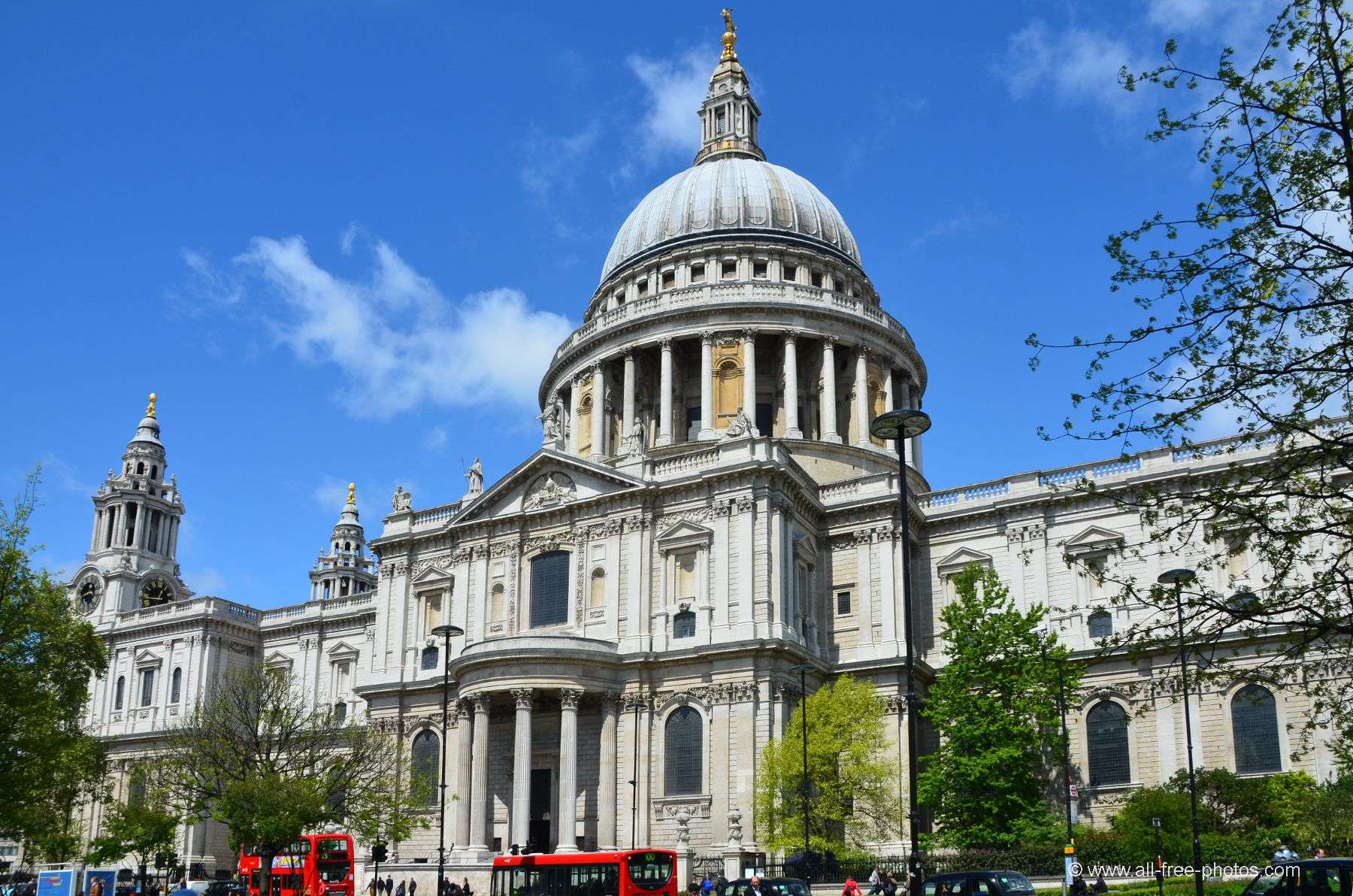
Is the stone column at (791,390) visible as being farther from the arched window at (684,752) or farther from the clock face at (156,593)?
the clock face at (156,593)

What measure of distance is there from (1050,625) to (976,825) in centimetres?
1250

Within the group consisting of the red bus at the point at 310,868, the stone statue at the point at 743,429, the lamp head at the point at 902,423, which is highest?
the stone statue at the point at 743,429

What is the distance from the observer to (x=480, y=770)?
55688 mm

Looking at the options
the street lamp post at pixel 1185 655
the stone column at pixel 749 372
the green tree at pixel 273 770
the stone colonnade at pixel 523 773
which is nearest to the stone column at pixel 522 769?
the stone colonnade at pixel 523 773

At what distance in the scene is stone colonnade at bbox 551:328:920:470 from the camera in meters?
71.9

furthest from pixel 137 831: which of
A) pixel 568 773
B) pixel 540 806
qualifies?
pixel 568 773

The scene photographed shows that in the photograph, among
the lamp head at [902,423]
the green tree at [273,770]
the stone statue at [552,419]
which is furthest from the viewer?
the stone statue at [552,419]

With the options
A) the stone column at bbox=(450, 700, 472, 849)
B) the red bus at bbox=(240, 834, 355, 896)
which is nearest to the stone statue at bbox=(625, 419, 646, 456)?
the stone column at bbox=(450, 700, 472, 849)

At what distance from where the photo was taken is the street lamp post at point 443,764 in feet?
152

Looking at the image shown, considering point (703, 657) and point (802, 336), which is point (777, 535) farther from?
point (802, 336)

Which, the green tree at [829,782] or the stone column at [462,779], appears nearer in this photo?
the green tree at [829,782]

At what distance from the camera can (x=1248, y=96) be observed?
16.7m

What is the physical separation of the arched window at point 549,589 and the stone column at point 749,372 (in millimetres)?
15582

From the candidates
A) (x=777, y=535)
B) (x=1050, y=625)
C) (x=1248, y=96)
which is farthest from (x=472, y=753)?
(x=1248, y=96)
